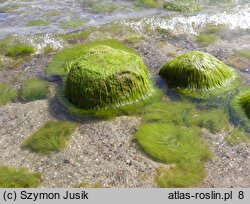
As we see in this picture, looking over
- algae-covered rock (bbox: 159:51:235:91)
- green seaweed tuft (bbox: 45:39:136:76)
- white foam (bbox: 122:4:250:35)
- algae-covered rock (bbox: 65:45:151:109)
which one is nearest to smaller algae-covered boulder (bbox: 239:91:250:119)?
algae-covered rock (bbox: 159:51:235:91)

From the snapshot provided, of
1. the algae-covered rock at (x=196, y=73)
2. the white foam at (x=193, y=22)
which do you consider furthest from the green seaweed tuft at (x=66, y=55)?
the algae-covered rock at (x=196, y=73)

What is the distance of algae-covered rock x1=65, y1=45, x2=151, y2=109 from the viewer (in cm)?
571

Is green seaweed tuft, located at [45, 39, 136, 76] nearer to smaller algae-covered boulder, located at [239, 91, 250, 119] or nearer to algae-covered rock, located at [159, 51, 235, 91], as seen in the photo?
algae-covered rock, located at [159, 51, 235, 91]

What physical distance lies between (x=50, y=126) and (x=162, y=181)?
208cm

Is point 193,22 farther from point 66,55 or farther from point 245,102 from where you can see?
point 245,102

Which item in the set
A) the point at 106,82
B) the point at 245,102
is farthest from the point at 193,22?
the point at 106,82

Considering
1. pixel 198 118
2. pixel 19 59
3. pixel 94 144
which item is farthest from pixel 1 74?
pixel 198 118

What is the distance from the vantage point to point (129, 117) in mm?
5703

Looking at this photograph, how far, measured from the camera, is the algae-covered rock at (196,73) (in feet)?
20.2

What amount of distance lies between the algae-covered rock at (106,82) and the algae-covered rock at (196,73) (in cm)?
62

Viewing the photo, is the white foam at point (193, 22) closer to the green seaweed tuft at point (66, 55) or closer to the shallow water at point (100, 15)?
the shallow water at point (100, 15)

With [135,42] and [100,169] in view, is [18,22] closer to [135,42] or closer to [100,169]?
[135,42]

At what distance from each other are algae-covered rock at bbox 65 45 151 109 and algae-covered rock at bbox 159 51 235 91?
0.62 metres
